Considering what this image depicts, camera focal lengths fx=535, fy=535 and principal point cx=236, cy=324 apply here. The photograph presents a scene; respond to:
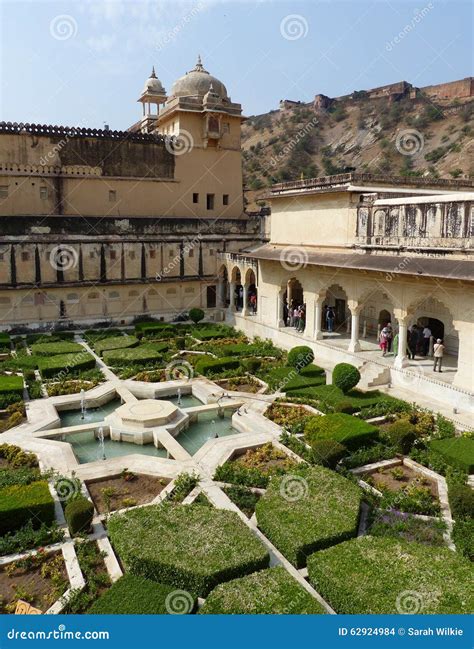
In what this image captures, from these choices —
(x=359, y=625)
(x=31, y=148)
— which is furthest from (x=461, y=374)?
(x=31, y=148)

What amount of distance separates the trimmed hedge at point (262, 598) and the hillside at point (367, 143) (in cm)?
5281

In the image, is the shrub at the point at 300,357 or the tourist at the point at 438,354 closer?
the tourist at the point at 438,354

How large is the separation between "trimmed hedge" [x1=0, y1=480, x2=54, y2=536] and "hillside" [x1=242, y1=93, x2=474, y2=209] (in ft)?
Answer: 171

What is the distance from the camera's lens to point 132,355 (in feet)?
69.0

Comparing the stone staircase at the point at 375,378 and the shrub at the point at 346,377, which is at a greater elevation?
the shrub at the point at 346,377

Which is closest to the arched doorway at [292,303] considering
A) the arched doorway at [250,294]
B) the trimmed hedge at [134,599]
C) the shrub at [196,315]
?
the arched doorway at [250,294]

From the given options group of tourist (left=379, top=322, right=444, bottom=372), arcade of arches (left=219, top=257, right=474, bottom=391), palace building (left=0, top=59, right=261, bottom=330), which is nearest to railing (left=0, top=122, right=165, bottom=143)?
palace building (left=0, top=59, right=261, bottom=330)

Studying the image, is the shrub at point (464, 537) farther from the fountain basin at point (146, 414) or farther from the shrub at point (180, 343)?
the shrub at point (180, 343)

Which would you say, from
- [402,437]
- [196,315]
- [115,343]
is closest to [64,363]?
[115,343]

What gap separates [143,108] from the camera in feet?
126

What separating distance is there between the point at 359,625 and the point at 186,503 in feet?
14.3

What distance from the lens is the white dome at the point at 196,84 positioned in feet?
109

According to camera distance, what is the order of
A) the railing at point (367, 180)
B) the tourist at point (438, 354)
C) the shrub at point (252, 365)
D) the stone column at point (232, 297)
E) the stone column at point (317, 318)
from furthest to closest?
1. the stone column at point (232, 297)
2. the stone column at point (317, 318)
3. the railing at point (367, 180)
4. the shrub at point (252, 365)
5. the tourist at point (438, 354)

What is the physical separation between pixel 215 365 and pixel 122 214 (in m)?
15.4
